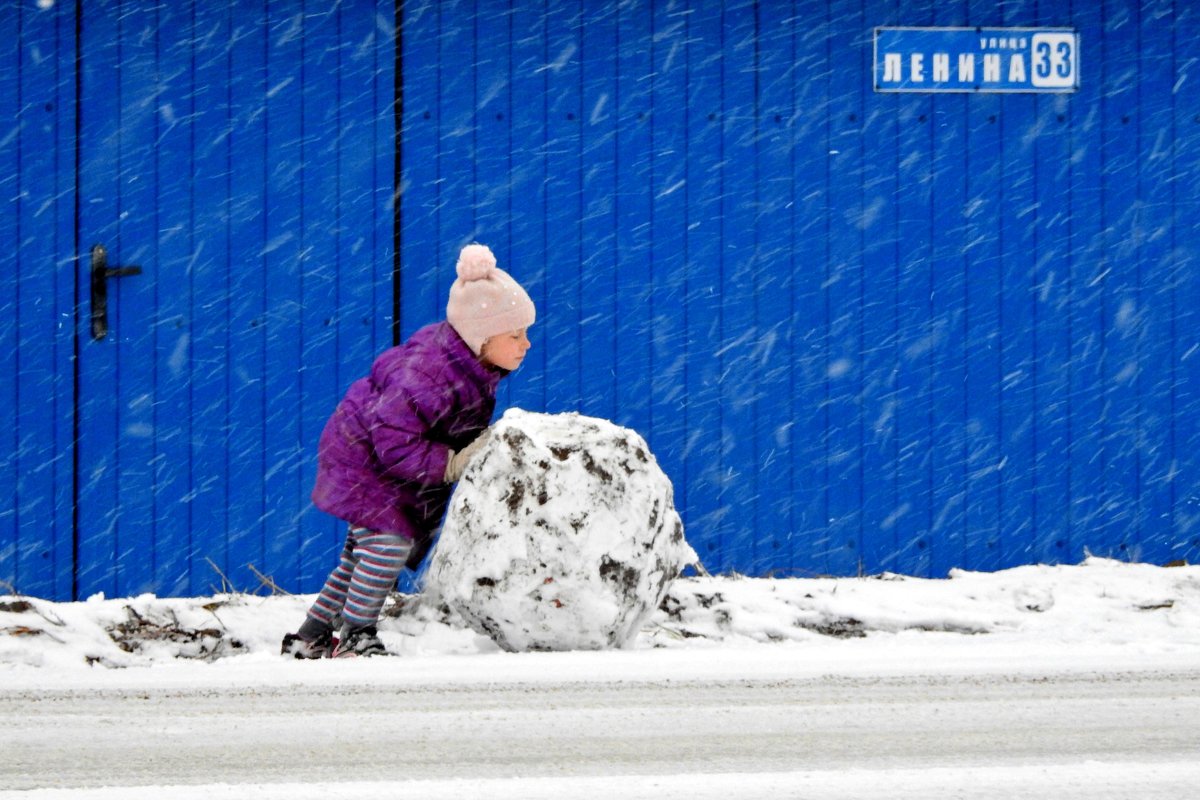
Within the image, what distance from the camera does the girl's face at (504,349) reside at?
4938 millimetres

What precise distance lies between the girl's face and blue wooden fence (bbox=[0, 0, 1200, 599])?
124 cm

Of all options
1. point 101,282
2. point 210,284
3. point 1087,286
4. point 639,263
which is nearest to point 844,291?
point 639,263

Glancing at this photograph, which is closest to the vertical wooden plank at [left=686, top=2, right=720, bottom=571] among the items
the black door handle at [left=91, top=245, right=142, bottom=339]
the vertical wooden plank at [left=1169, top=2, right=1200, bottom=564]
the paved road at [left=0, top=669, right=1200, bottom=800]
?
the vertical wooden plank at [left=1169, top=2, right=1200, bottom=564]

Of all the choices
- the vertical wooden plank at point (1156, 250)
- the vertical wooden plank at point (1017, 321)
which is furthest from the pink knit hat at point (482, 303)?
the vertical wooden plank at point (1156, 250)

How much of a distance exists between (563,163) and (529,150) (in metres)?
0.16

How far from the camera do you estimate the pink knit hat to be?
4.86 meters

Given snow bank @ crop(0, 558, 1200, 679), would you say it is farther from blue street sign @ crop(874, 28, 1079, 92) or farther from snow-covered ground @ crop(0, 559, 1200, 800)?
blue street sign @ crop(874, 28, 1079, 92)

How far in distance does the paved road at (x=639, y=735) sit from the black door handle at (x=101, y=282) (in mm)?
2416

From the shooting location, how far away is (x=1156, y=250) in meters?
6.46

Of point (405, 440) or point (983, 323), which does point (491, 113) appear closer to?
point (405, 440)

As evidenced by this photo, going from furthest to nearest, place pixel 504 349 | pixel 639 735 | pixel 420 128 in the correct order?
1. pixel 420 128
2. pixel 504 349
3. pixel 639 735

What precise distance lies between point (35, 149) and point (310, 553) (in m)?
2.11

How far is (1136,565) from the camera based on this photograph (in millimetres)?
6418

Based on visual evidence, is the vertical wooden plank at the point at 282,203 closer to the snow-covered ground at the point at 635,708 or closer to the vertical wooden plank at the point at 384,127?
the vertical wooden plank at the point at 384,127
